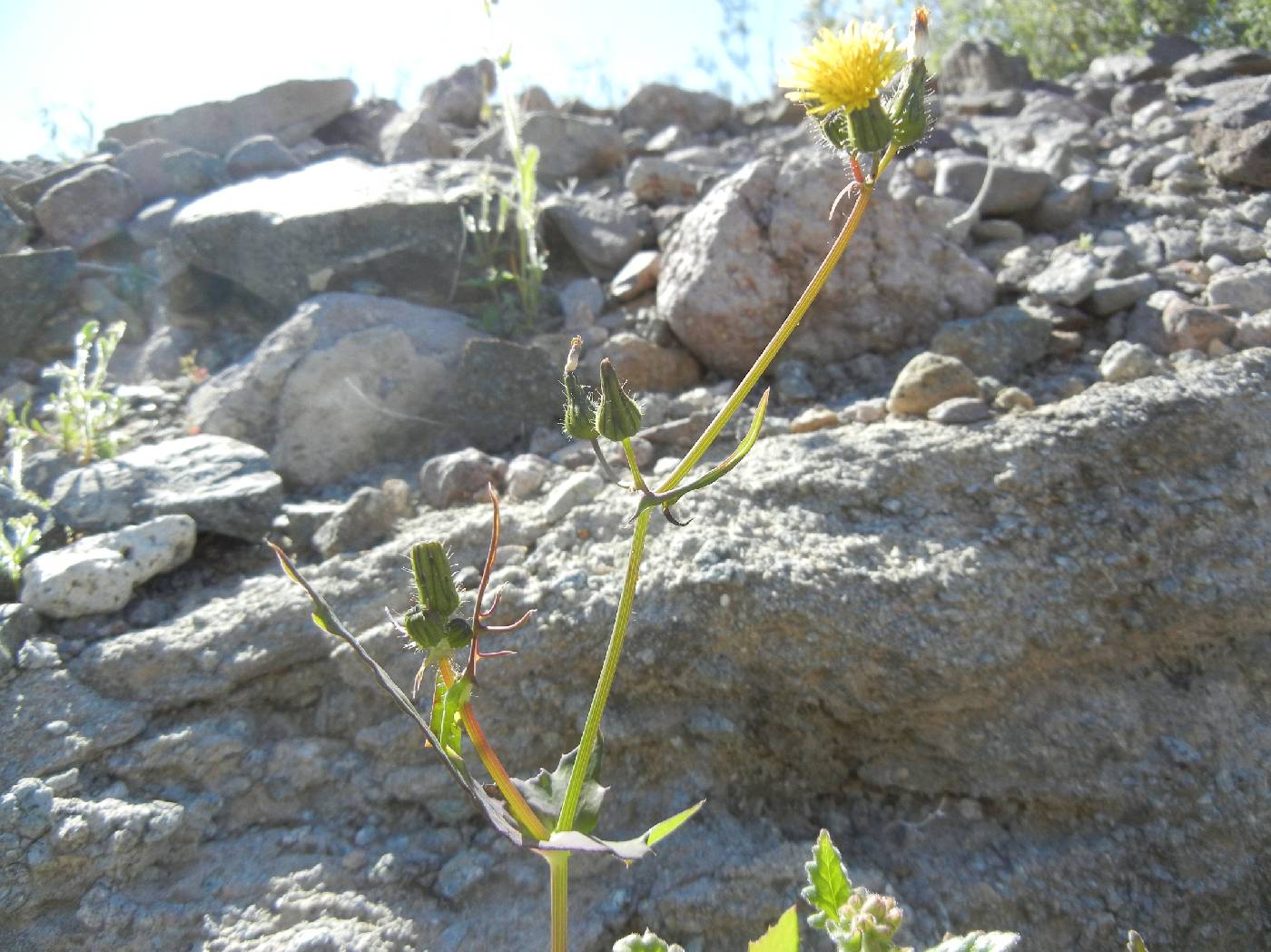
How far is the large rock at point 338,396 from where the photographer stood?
11.4ft

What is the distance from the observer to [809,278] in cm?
356

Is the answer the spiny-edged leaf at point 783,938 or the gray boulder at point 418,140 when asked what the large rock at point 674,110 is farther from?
the spiny-edged leaf at point 783,938

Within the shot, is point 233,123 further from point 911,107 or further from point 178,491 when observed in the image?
point 911,107

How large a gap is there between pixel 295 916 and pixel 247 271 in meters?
2.98

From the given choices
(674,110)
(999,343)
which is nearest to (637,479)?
(999,343)

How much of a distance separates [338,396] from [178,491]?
741 millimetres

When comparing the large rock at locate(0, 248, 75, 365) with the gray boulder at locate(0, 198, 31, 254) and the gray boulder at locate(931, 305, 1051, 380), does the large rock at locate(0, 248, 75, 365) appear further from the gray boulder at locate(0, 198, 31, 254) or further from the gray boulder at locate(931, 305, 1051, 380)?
the gray boulder at locate(931, 305, 1051, 380)

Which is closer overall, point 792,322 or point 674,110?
point 792,322

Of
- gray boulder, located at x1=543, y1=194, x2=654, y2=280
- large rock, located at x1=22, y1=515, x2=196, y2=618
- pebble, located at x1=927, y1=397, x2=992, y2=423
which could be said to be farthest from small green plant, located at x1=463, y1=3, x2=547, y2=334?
pebble, located at x1=927, y1=397, x2=992, y2=423

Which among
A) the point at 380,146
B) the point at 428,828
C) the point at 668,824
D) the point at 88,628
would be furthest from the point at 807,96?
the point at 380,146

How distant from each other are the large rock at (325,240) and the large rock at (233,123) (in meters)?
2.47

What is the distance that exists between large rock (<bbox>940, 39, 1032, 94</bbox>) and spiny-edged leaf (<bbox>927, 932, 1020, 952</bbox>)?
5.86 m

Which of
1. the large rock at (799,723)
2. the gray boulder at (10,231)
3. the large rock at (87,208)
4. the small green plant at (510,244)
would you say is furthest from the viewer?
the large rock at (87,208)

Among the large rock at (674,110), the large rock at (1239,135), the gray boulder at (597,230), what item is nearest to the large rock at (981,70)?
the large rock at (674,110)
